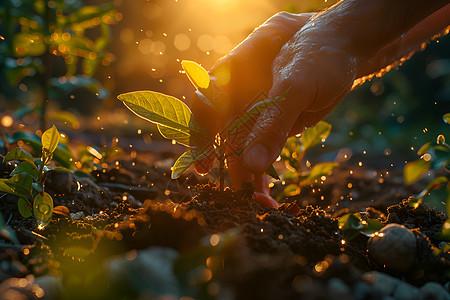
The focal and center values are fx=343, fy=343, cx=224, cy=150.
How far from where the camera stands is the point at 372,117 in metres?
5.03

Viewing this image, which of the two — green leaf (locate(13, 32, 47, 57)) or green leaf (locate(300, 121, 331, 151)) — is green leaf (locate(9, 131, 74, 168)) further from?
green leaf (locate(300, 121, 331, 151))

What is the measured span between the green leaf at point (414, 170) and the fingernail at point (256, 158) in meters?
0.52

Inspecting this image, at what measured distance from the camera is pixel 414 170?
A: 0.88 m

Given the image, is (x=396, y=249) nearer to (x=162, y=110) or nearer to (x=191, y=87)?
(x=162, y=110)

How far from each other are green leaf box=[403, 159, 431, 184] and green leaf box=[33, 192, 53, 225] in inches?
41.3

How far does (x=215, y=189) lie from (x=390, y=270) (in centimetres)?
60

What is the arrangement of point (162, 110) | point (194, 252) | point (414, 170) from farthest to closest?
point (162, 110) → point (414, 170) → point (194, 252)

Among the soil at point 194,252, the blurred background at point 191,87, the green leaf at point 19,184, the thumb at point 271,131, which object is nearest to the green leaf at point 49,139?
the green leaf at point 19,184

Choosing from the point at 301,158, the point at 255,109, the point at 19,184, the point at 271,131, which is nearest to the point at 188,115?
the point at 255,109

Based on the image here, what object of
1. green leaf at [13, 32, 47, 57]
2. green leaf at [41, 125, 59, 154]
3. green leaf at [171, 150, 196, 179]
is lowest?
green leaf at [171, 150, 196, 179]

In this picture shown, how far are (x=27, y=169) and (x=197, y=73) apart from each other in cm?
66

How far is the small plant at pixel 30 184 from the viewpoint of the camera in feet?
3.59

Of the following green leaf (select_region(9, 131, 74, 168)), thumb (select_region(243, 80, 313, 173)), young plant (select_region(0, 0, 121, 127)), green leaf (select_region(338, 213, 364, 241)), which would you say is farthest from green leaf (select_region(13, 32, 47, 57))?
green leaf (select_region(338, 213, 364, 241))

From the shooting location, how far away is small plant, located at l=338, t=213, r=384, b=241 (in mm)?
1012
